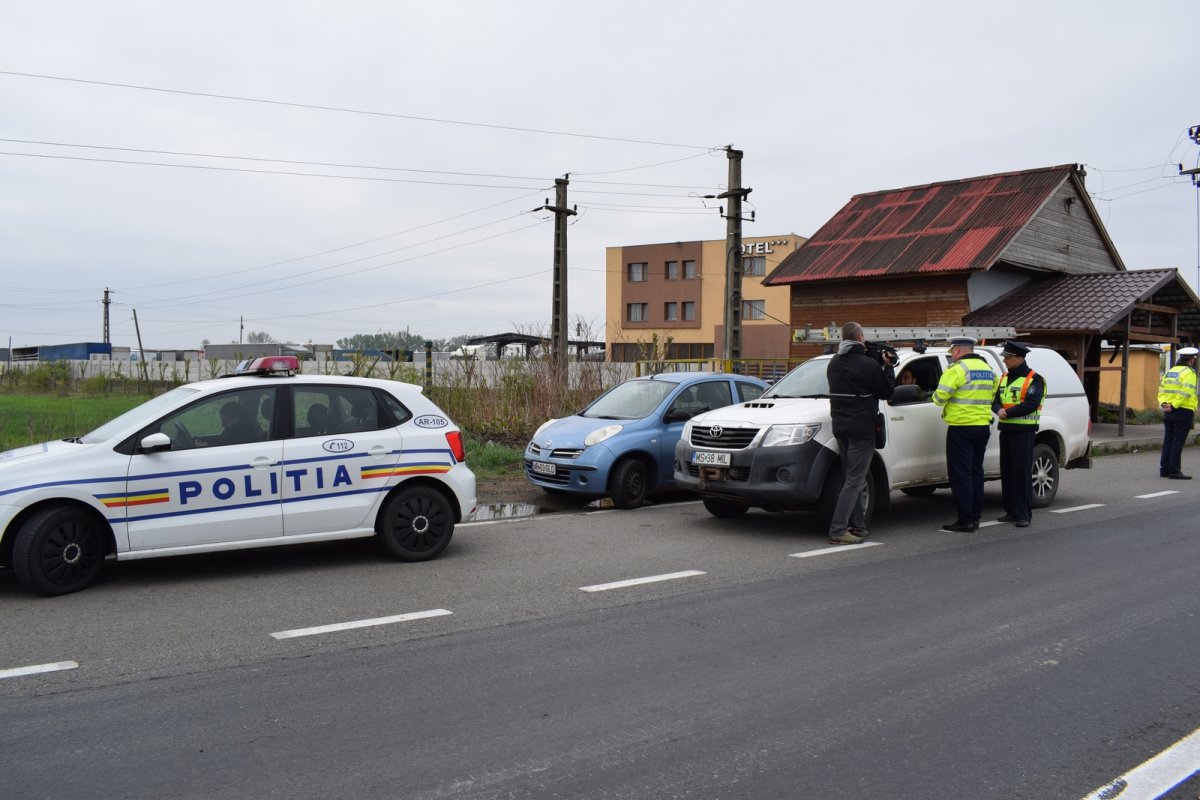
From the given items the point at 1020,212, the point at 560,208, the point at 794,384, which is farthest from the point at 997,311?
the point at 794,384

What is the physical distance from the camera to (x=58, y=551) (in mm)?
6367

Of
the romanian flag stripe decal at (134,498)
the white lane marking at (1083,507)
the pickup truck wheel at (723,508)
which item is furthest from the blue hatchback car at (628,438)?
the romanian flag stripe decal at (134,498)

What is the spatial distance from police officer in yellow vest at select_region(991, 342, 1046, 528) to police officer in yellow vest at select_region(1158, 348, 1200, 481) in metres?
5.62

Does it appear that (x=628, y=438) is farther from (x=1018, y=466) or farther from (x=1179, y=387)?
(x=1179, y=387)

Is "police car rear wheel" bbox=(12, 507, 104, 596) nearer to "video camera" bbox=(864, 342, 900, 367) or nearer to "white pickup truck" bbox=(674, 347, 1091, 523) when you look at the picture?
"white pickup truck" bbox=(674, 347, 1091, 523)

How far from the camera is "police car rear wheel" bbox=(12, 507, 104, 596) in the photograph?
6.23 metres

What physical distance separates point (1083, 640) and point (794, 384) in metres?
4.83

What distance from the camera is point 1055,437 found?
10.9 metres

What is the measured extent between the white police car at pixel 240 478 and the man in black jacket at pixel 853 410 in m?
3.39

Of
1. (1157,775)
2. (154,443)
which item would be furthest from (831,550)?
(154,443)

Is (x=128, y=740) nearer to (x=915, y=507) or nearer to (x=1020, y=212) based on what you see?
(x=915, y=507)

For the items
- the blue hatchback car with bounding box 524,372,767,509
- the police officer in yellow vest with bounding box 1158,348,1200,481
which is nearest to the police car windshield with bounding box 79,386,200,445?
the blue hatchback car with bounding box 524,372,767,509

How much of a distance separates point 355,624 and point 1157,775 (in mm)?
4310

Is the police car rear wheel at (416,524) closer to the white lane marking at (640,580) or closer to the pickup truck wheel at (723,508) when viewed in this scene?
the white lane marking at (640,580)
